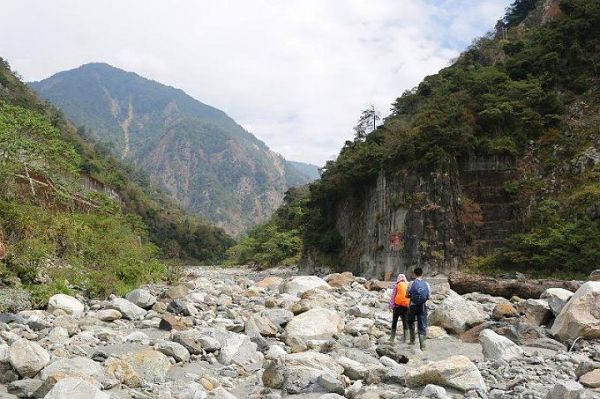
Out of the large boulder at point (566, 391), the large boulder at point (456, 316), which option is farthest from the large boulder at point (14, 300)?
the large boulder at point (566, 391)

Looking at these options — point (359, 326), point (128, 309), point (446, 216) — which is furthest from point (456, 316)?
point (446, 216)

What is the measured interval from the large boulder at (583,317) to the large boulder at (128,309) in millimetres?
8793

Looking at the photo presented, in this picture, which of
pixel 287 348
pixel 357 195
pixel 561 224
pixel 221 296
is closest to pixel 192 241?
pixel 357 195

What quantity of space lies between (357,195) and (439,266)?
41.8 ft

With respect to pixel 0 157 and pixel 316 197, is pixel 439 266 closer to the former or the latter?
pixel 316 197

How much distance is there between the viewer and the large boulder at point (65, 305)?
1123 cm

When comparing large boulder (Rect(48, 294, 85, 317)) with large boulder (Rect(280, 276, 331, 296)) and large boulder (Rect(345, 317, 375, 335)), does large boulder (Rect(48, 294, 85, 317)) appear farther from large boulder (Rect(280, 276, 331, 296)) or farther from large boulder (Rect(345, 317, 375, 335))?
large boulder (Rect(280, 276, 331, 296))

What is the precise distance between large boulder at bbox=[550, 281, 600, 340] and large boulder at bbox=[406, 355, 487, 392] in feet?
11.7

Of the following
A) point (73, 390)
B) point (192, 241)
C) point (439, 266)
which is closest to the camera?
point (73, 390)

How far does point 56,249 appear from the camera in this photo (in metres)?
16.0

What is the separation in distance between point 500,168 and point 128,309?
2751 cm

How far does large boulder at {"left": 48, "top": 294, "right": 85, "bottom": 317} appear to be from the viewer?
36.8ft

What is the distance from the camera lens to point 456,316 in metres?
11.1

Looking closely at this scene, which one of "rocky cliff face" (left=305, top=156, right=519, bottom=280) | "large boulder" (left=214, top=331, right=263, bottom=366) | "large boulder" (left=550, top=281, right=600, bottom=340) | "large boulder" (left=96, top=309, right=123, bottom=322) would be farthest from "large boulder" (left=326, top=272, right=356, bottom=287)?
"rocky cliff face" (left=305, top=156, right=519, bottom=280)
